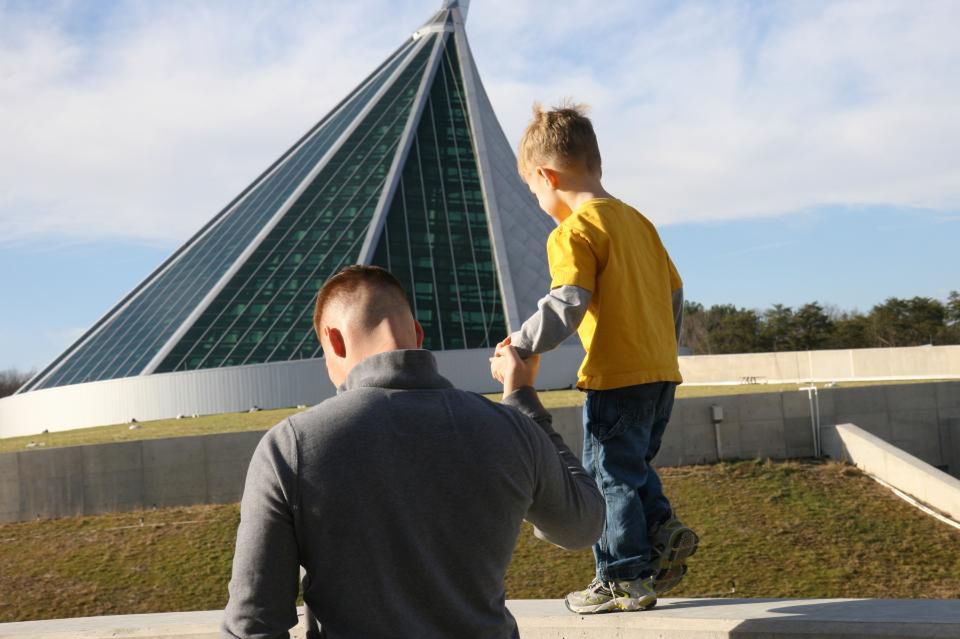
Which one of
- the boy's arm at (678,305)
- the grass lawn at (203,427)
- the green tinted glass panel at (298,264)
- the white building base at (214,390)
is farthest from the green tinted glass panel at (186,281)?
the boy's arm at (678,305)

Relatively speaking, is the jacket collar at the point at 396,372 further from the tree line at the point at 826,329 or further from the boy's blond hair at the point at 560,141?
the tree line at the point at 826,329

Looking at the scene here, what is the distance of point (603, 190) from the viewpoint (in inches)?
150

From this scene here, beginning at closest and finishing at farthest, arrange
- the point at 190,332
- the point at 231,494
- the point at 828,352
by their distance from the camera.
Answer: the point at 231,494
the point at 828,352
the point at 190,332

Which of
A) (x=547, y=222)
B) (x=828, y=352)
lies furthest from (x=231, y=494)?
(x=547, y=222)

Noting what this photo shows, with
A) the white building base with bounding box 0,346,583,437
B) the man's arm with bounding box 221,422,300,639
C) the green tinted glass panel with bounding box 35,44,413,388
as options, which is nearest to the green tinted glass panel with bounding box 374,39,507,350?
the white building base with bounding box 0,346,583,437

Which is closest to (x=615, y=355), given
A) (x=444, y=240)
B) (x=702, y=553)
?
(x=702, y=553)

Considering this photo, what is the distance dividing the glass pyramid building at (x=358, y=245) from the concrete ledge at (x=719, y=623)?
21456 millimetres

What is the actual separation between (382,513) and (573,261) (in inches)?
66.2

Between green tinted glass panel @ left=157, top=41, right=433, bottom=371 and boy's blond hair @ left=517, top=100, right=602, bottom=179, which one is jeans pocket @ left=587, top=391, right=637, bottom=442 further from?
green tinted glass panel @ left=157, top=41, right=433, bottom=371

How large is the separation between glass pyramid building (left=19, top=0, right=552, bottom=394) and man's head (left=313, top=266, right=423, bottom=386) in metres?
23.4

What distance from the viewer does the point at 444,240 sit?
96.3 ft

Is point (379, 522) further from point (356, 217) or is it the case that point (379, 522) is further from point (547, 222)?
point (547, 222)

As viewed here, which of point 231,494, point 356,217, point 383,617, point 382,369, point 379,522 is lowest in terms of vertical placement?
point 231,494

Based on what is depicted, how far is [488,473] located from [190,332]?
2545 centimetres
